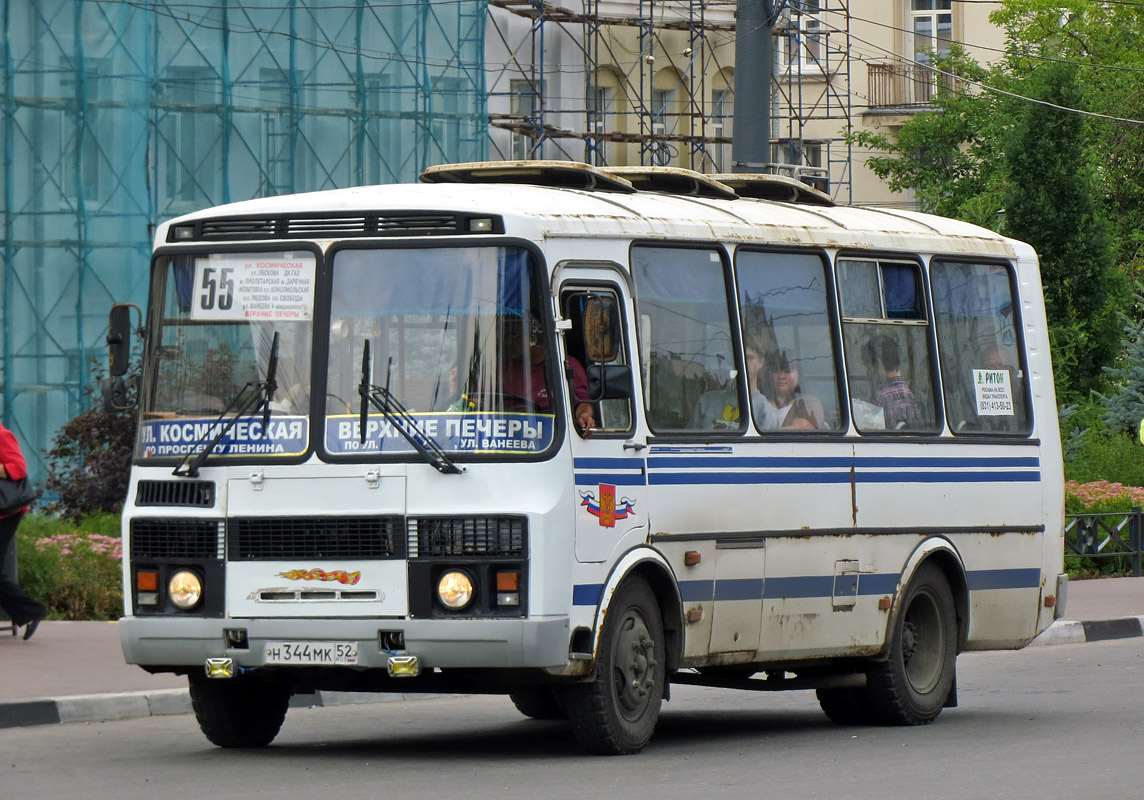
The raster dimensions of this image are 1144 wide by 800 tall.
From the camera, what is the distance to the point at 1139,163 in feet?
149

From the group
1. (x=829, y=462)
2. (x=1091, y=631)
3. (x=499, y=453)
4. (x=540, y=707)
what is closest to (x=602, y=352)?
(x=499, y=453)

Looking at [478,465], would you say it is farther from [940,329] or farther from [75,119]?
[75,119]

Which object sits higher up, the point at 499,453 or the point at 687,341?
the point at 687,341

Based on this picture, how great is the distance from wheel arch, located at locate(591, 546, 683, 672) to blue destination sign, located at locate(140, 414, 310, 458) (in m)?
1.57

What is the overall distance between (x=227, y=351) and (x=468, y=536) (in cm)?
157

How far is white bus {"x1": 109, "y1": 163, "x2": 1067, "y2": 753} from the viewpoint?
9.83m

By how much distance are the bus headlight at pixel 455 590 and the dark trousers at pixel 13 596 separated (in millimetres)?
6458

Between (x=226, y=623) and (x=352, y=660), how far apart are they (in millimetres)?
661

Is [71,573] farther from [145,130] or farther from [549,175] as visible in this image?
[145,130]

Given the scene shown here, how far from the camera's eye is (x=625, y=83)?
42469mm

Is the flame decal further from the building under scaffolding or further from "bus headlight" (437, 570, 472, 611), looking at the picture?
the building under scaffolding

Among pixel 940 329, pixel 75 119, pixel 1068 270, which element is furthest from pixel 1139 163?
pixel 940 329

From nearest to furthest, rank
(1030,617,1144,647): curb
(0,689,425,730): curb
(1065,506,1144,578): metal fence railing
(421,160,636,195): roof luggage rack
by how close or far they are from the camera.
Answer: (421,160,636,195): roof luggage rack → (0,689,425,730): curb → (1030,617,1144,647): curb → (1065,506,1144,578): metal fence railing

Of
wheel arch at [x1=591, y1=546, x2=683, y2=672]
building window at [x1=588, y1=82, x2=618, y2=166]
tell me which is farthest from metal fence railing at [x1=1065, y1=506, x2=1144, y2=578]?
wheel arch at [x1=591, y1=546, x2=683, y2=672]
